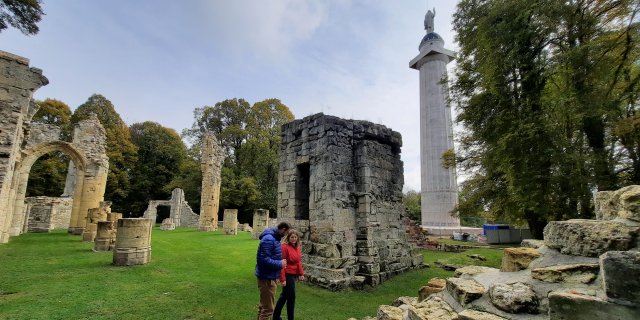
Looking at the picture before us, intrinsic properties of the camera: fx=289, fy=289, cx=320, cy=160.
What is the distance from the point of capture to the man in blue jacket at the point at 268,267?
4.03m

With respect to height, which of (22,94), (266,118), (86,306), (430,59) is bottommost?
(86,306)

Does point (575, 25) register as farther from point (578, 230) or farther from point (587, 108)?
point (578, 230)

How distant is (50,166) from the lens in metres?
26.8

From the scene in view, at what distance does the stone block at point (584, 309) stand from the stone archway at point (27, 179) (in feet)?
64.0

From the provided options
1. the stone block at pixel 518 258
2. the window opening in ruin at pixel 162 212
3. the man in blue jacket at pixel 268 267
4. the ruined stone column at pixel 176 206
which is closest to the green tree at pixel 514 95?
the stone block at pixel 518 258

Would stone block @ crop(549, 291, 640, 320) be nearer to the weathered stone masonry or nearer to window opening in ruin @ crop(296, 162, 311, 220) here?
window opening in ruin @ crop(296, 162, 311, 220)

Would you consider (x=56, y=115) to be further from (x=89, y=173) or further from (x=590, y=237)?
(x=590, y=237)

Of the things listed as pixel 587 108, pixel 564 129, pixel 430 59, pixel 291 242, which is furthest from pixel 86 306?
pixel 430 59

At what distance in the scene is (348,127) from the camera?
27.0ft

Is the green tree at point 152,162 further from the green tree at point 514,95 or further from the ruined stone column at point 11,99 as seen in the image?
the green tree at point 514,95

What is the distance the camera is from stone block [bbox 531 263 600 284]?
2.49m

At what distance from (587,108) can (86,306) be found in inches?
448

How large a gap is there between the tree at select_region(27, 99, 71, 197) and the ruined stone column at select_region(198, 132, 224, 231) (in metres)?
15.8

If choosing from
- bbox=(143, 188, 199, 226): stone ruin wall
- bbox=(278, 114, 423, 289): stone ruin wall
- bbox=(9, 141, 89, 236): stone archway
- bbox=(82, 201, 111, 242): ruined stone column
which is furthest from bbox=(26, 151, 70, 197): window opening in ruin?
bbox=(278, 114, 423, 289): stone ruin wall
